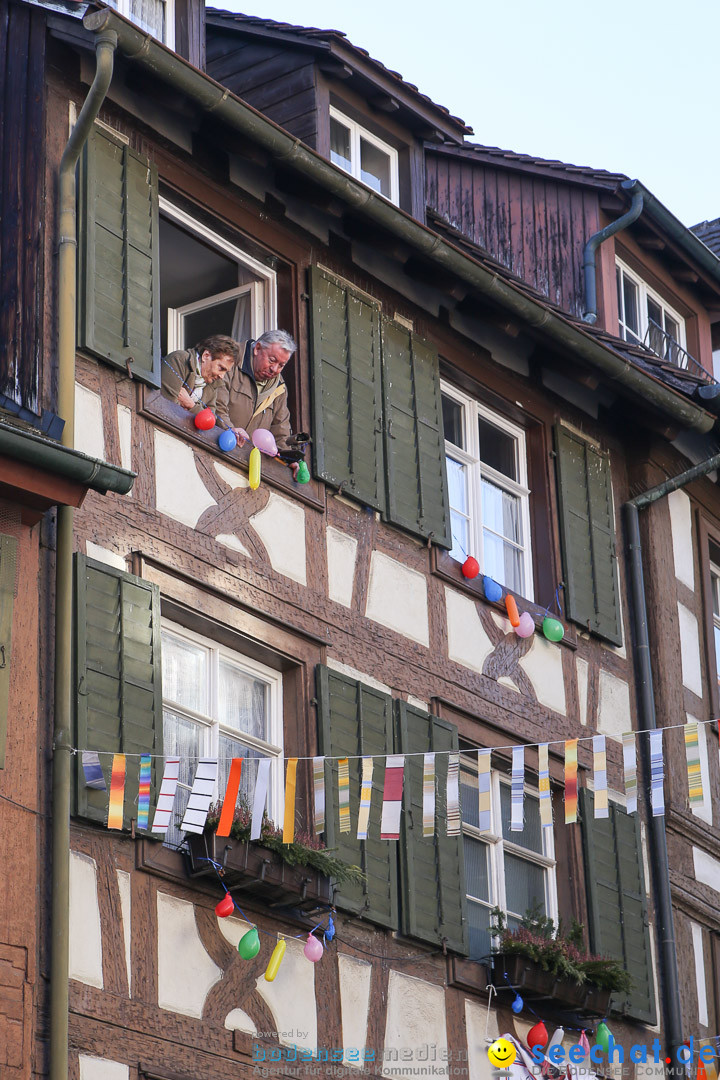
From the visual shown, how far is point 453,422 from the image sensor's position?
14.2 m

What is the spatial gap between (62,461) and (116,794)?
1.51 meters

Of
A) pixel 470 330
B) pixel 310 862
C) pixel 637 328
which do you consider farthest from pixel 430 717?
pixel 637 328

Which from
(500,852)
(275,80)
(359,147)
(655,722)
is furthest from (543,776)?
(275,80)

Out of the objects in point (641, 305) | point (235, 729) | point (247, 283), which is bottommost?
point (235, 729)

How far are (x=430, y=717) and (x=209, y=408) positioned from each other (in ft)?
7.31

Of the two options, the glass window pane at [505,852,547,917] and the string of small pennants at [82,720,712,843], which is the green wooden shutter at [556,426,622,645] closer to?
the glass window pane at [505,852,547,917]

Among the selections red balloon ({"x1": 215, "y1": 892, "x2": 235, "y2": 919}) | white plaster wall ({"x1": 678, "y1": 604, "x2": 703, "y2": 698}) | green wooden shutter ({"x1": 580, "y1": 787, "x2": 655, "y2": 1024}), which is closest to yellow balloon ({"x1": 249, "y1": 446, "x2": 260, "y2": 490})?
red balloon ({"x1": 215, "y1": 892, "x2": 235, "y2": 919})

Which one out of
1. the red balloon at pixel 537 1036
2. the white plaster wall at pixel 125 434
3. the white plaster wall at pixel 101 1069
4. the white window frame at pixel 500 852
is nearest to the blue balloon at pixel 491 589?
the white window frame at pixel 500 852

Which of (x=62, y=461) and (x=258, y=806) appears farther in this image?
(x=258, y=806)

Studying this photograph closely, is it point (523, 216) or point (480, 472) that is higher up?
point (523, 216)

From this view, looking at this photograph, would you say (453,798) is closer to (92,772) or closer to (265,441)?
(92,772)

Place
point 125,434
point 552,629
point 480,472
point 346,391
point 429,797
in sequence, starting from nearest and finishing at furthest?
1. point 429,797
2. point 125,434
3. point 346,391
4. point 552,629
5. point 480,472

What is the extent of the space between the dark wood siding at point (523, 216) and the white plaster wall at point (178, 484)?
599 cm

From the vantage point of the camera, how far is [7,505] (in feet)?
32.5
